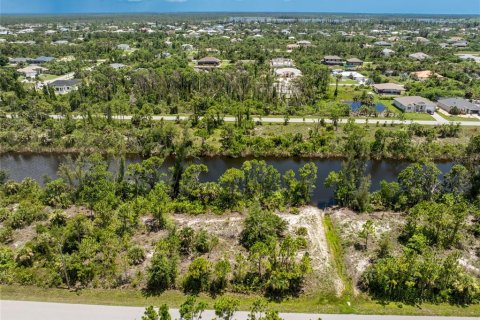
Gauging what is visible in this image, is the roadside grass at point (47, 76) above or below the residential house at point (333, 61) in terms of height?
below

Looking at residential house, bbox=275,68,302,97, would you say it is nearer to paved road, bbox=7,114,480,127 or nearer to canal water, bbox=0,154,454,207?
paved road, bbox=7,114,480,127

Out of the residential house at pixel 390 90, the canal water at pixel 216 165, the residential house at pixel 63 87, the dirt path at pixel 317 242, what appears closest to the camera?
the dirt path at pixel 317 242

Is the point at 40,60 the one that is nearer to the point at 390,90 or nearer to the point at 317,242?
the point at 390,90

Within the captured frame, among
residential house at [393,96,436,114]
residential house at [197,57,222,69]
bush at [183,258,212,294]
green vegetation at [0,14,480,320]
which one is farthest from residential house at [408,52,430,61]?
bush at [183,258,212,294]

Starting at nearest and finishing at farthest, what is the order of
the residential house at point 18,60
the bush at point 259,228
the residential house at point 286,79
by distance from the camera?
the bush at point 259,228 < the residential house at point 286,79 < the residential house at point 18,60

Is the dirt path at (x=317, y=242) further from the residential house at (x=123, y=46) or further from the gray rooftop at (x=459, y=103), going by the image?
the residential house at (x=123, y=46)

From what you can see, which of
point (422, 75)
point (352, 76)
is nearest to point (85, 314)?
point (352, 76)

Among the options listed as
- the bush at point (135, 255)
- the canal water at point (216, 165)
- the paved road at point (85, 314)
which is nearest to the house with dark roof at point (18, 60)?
the canal water at point (216, 165)
